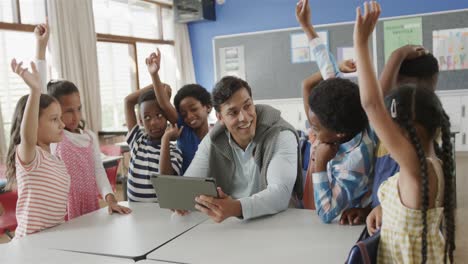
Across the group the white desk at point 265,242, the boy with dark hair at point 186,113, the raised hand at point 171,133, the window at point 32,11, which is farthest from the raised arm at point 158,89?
the window at point 32,11

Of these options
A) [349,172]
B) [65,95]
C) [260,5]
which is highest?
[260,5]

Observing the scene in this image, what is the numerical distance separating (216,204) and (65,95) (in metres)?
1.06

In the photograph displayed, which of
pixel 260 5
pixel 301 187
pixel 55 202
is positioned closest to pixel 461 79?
pixel 260 5

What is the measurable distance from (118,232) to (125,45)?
17.6ft

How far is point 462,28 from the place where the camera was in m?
5.85

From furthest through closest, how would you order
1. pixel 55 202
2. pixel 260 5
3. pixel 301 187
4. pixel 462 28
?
1. pixel 260 5
2. pixel 462 28
3. pixel 301 187
4. pixel 55 202

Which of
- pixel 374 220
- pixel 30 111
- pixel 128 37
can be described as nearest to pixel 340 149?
pixel 374 220

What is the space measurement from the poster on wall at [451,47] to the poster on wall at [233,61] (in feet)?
9.38

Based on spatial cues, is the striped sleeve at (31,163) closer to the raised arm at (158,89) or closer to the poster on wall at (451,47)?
the raised arm at (158,89)

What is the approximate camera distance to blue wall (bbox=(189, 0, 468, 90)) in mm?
6262

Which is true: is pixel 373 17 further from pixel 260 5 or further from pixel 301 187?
pixel 260 5

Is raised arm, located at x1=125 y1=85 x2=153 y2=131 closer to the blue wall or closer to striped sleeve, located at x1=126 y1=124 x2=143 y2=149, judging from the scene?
striped sleeve, located at x1=126 y1=124 x2=143 y2=149

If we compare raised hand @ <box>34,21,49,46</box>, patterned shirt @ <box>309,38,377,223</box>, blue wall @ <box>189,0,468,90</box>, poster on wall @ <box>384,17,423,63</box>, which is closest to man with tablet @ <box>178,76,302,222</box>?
patterned shirt @ <box>309,38,377,223</box>

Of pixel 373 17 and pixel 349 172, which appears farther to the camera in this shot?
pixel 349 172
